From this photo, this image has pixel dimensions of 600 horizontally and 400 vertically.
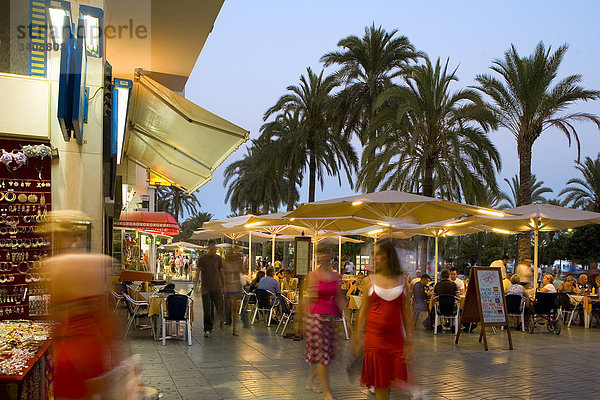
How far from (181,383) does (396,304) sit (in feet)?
11.7

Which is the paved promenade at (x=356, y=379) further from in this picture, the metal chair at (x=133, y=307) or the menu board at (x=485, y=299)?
the menu board at (x=485, y=299)

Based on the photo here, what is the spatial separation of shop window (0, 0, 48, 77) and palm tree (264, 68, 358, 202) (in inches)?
757

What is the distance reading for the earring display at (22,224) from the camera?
8.73 m

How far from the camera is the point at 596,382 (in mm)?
8055

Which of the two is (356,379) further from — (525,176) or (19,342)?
(525,176)

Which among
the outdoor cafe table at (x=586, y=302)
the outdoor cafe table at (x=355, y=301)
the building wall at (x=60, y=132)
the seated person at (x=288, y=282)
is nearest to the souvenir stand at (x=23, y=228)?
the building wall at (x=60, y=132)

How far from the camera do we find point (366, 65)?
26.3 metres

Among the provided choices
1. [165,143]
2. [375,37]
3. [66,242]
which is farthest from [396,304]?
[375,37]

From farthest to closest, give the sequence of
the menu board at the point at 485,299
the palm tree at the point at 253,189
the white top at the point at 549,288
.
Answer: the palm tree at the point at 253,189, the white top at the point at 549,288, the menu board at the point at 485,299

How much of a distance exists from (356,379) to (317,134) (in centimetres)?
2102

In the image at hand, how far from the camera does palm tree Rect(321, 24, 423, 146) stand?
26.0 metres

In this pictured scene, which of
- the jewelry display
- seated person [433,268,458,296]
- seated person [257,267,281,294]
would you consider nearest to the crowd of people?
seated person [433,268,458,296]

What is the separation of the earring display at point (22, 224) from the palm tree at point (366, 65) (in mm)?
18347

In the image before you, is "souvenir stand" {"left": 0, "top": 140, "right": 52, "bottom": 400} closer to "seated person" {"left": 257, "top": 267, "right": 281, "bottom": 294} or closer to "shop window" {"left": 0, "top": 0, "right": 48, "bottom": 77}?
"shop window" {"left": 0, "top": 0, "right": 48, "bottom": 77}
